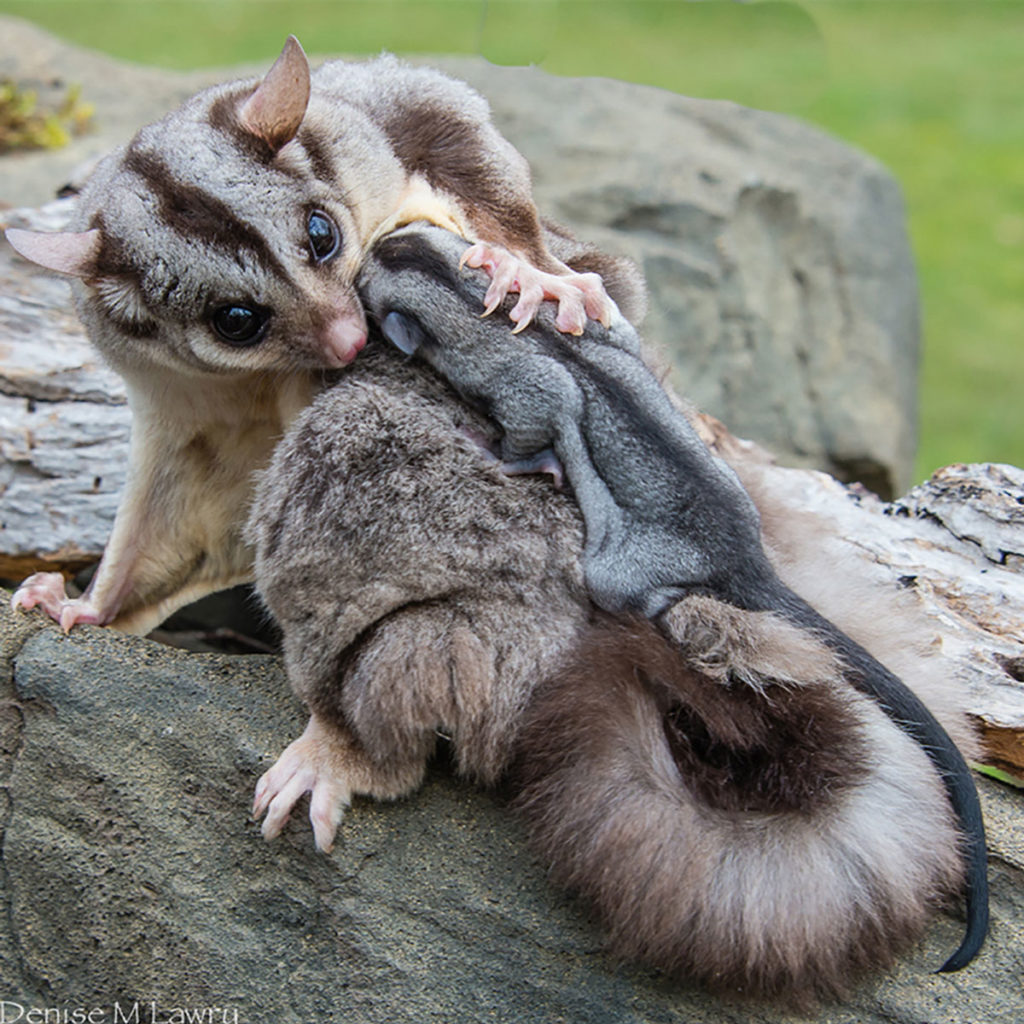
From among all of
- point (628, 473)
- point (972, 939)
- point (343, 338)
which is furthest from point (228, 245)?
point (972, 939)

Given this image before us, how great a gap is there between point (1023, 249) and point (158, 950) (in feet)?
35.0

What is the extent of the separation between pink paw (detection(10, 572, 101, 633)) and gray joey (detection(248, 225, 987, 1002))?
0.77 meters

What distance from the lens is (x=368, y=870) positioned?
2949 millimetres

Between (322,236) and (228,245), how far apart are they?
28cm

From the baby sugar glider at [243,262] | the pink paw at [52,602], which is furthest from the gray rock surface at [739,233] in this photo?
the pink paw at [52,602]

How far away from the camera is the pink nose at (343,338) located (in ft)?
10.6

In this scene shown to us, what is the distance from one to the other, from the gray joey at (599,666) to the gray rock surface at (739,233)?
10.5 feet

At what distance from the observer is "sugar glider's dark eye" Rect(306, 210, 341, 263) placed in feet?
10.8

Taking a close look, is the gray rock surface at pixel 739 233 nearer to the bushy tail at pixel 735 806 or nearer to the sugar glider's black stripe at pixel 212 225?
the sugar glider's black stripe at pixel 212 225

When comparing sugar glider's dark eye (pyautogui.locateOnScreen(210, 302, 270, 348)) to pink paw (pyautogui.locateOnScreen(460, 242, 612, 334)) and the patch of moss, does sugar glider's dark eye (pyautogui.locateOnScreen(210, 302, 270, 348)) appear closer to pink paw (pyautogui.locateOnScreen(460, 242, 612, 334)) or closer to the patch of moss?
pink paw (pyautogui.locateOnScreen(460, 242, 612, 334))

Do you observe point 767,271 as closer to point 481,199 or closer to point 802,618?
point 481,199

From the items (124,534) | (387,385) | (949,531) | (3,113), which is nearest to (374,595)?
(387,385)

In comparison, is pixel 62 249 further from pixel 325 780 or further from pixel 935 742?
pixel 935 742

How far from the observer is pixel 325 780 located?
3.00 metres
